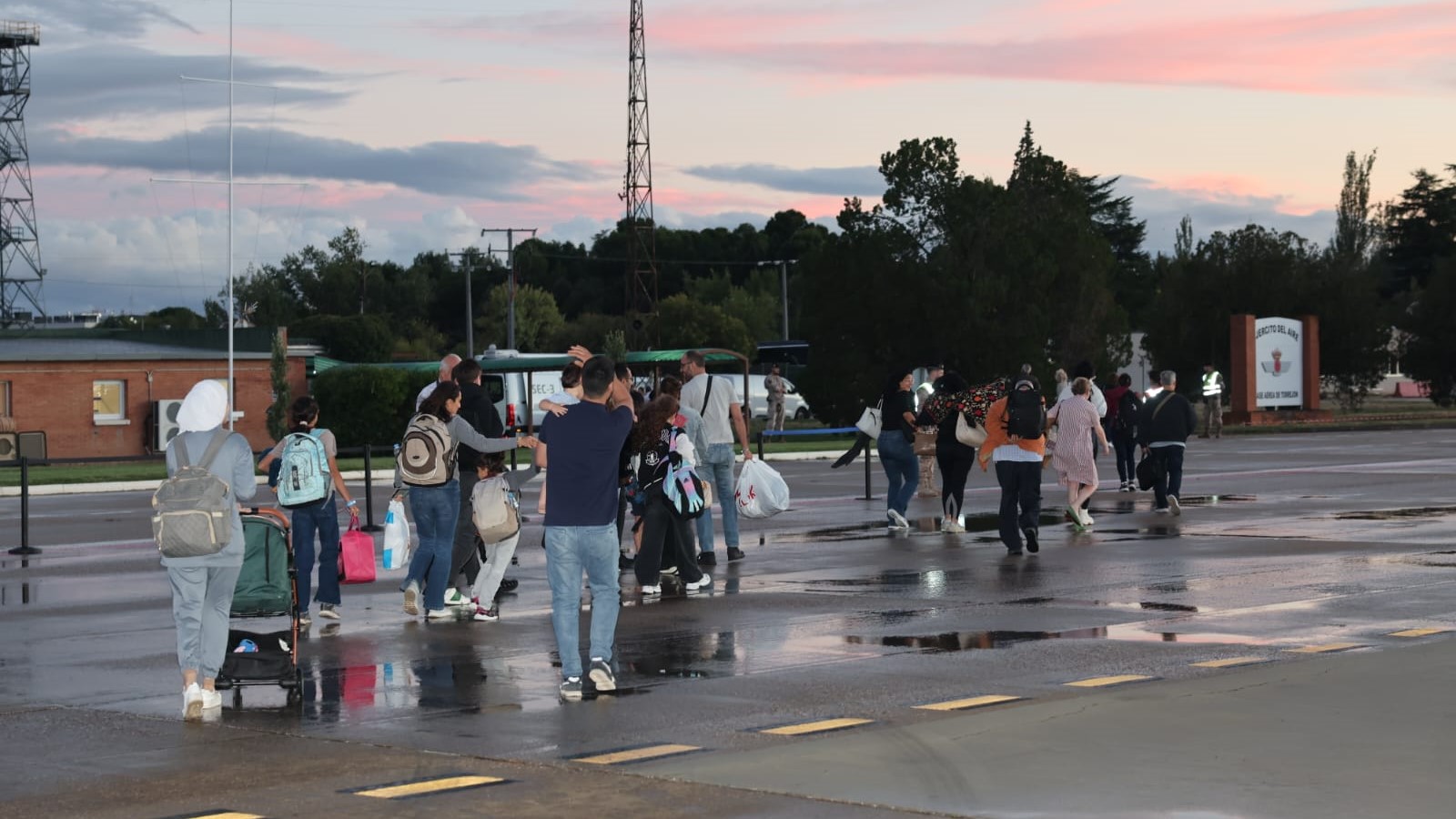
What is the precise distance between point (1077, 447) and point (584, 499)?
10750 millimetres

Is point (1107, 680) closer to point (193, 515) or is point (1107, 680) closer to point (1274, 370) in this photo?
point (193, 515)

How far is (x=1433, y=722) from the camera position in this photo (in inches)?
338

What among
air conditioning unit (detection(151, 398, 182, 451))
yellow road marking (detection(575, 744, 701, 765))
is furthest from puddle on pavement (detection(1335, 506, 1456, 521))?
air conditioning unit (detection(151, 398, 182, 451))

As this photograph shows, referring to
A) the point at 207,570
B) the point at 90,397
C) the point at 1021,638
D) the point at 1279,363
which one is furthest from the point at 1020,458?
the point at 90,397

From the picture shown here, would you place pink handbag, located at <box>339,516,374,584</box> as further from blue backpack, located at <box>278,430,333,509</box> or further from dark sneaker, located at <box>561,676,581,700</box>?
dark sneaker, located at <box>561,676,581,700</box>

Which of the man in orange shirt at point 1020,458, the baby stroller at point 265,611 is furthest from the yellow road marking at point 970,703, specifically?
the man in orange shirt at point 1020,458

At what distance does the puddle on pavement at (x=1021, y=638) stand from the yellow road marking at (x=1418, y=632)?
0.92m

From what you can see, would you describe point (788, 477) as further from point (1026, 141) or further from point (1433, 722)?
point (1026, 141)

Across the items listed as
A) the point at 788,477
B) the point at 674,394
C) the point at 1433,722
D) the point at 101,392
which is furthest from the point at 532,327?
the point at 1433,722

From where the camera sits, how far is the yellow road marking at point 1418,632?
11.8m

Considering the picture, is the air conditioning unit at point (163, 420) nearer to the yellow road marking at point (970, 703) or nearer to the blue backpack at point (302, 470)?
the blue backpack at point (302, 470)

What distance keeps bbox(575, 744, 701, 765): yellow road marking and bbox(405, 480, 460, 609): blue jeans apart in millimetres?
5164

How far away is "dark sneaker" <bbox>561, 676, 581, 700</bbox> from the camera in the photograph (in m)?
9.91

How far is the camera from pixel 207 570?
974 cm
